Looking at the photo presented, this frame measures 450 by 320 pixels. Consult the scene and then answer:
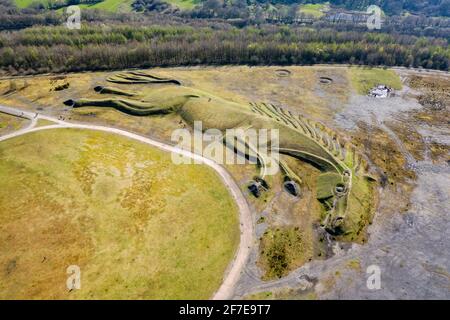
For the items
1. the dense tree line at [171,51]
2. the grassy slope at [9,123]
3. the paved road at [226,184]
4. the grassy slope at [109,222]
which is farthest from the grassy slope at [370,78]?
the grassy slope at [9,123]

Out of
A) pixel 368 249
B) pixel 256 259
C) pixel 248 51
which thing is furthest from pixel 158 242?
pixel 248 51

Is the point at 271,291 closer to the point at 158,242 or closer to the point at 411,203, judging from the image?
the point at 158,242

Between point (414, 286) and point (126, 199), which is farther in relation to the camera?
point (126, 199)

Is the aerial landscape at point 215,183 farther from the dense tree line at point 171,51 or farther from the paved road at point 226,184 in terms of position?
the dense tree line at point 171,51

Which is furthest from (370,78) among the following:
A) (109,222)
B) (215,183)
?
(109,222)
